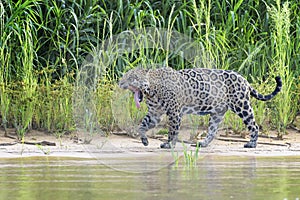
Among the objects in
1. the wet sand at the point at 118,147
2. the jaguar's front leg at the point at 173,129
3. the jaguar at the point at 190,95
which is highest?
the jaguar at the point at 190,95

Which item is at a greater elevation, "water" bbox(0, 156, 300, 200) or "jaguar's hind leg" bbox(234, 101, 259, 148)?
"jaguar's hind leg" bbox(234, 101, 259, 148)

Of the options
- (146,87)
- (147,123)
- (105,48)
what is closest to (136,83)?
(146,87)

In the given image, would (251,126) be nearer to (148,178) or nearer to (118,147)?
(118,147)

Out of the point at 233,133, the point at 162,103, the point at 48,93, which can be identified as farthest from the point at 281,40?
the point at 48,93

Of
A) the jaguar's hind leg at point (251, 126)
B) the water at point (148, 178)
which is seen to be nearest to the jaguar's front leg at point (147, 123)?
the water at point (148, 178)

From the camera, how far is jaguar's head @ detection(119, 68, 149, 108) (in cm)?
941

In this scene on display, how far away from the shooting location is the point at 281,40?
10.8 m

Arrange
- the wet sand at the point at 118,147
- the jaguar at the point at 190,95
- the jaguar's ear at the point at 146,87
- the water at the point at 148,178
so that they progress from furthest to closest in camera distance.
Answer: the jaguar at the point at 190,95 < the jaguar's ear at the point at 146,87 < the wet sand at the point at 118,147 < the water at the point at 148,178

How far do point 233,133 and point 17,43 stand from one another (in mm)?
3062

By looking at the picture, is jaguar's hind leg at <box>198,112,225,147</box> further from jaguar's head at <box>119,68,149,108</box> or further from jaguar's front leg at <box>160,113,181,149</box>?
jaguar's head at <box>119,68,149,108</box>

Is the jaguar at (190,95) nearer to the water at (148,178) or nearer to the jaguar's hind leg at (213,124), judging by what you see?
the jaguar's hind leg at (213,124)

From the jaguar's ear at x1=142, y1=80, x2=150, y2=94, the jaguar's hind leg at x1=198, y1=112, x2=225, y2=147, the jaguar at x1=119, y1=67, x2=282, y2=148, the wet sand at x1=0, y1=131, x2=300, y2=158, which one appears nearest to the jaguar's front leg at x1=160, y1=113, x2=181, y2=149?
the jaguar at x1=119, y1=67, x2=282, y2=148

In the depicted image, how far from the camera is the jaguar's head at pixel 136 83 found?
941 cm

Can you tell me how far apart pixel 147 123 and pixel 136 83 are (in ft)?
1.72
